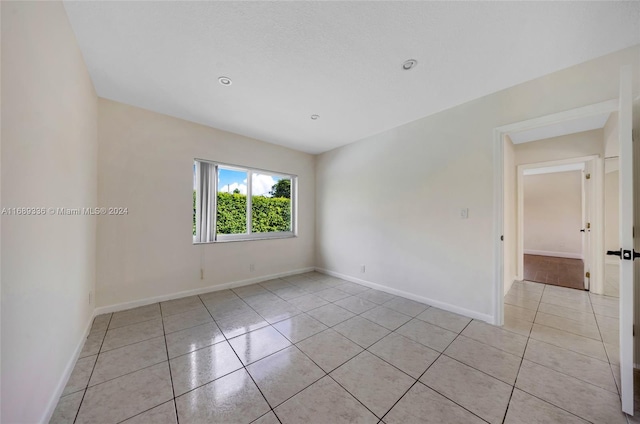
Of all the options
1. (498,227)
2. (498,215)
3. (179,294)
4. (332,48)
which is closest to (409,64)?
(332,48)

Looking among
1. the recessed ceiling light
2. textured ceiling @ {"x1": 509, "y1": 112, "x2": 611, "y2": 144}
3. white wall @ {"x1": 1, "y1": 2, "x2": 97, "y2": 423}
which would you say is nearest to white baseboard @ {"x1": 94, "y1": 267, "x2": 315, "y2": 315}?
white wall @ {"x1": 1, "y1": 2, "x2": 97, "y2": 423}

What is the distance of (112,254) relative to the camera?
259cm

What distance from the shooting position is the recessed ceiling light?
1892mm

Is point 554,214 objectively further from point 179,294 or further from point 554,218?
point 179,294

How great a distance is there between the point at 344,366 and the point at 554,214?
26.2 ft

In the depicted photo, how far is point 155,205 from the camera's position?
2879mm

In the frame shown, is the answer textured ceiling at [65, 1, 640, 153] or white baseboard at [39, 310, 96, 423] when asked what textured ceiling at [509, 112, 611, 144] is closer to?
textured ceiling at [65, 1, 640, 153]

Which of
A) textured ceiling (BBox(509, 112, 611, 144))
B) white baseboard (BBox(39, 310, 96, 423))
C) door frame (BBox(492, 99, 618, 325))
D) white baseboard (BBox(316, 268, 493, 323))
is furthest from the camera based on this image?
textured ceiling (BBox(509, 112, 611, 144))

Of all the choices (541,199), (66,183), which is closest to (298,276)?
(66,183)

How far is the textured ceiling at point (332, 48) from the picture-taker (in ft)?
4.75

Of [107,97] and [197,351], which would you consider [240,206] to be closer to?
[107,97]

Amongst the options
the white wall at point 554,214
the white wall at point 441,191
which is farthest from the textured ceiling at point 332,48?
the white wall at point 554,214

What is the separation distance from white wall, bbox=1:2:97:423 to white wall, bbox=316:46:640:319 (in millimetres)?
3369

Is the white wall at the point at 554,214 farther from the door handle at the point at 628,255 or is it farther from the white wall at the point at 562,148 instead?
the door handle at the point at 628,255
